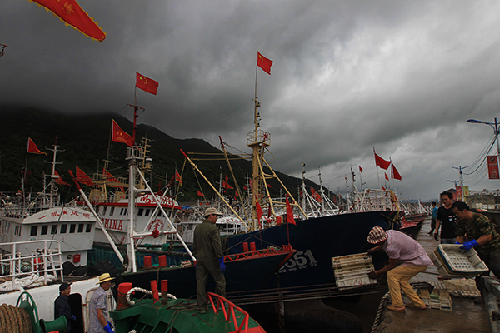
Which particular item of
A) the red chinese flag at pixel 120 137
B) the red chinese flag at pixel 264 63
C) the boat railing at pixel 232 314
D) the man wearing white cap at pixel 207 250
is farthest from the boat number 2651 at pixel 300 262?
the red chinese flag at pixel 264 63

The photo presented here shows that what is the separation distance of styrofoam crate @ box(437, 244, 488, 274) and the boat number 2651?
5134 mm

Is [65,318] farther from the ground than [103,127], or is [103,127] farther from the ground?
[103,127]

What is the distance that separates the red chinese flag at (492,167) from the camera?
61.4 ft

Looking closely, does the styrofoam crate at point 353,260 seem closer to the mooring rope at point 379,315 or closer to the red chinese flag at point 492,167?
the mooring rope at point 379,315

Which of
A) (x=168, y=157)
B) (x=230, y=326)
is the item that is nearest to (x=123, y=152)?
(x=168, y=157)

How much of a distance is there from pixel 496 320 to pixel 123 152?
342 feet

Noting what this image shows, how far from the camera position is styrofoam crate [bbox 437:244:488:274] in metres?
Answer: 3.94

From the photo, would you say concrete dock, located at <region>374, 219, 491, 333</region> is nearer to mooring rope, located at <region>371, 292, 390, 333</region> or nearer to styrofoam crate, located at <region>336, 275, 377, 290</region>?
mooring rope, located at <region>371, 292, 390, 333</region>

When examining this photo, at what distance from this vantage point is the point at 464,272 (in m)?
3.97

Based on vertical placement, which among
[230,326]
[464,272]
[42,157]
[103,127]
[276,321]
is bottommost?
[276,321]

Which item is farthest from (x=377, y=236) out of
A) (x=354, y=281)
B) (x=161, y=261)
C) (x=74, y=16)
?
(x=74, y=16)

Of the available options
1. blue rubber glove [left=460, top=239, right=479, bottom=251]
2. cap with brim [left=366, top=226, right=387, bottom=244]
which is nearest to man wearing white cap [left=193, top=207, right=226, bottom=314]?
cap with brim [left=366, top=226, right=387, bottom=244]

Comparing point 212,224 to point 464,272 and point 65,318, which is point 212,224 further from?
point 464,272

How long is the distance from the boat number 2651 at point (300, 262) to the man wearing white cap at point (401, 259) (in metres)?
4.68
